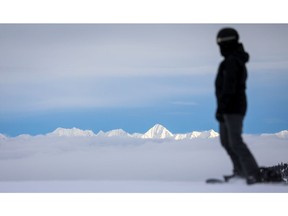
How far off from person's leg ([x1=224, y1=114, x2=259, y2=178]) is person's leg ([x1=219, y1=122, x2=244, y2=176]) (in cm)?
11

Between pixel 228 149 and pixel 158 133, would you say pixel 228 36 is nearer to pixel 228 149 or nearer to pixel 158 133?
pixel 228 149

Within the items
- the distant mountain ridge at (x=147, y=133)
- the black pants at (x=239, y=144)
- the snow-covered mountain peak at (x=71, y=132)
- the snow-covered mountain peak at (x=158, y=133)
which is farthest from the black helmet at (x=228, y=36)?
the snow-covered mountain peak at (x=71, y=132)

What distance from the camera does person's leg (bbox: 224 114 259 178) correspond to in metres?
3.76

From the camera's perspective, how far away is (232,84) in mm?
3682

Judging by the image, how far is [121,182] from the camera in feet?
13.5

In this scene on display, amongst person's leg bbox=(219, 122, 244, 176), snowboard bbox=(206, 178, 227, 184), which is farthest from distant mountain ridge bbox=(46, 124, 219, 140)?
snowboard bbox=(206, 178, 227, 184)

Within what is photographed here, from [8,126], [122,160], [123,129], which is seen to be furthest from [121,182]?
[8,126]

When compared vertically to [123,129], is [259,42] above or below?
Result: above

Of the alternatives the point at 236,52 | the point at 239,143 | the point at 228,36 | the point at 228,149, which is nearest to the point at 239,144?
the point at 239,143

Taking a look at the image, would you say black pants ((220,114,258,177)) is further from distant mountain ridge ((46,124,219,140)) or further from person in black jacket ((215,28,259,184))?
distant mountain ridge ((46,124,219,140))

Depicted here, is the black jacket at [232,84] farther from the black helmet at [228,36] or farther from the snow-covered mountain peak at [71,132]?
the snow-covered mountain peak at [71,132]

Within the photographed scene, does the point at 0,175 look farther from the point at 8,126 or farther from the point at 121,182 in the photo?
the point at 121,182

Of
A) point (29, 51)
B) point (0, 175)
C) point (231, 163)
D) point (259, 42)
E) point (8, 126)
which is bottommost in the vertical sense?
point (231, 163)

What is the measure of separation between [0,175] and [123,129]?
124 centimetres
